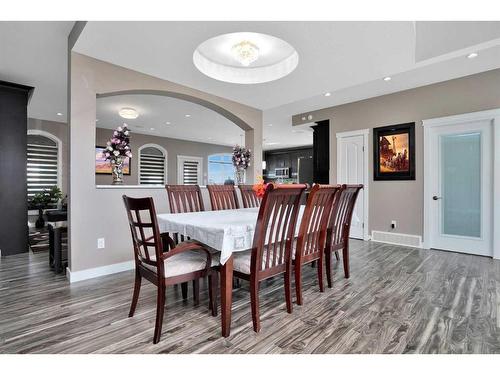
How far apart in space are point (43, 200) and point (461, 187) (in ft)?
27.4

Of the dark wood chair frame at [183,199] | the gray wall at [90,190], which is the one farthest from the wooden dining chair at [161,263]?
the gray wall at [90,190]

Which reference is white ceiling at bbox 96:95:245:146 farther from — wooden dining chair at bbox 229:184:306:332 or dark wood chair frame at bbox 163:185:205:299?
wooden dining chair at bbox 229:184:306:332

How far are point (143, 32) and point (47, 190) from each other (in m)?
6.07

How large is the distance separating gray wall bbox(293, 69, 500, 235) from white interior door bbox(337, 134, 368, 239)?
0.47ft

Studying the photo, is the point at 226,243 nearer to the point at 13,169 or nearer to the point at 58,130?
the point at 13,169

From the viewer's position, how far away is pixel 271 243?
6.34 ft

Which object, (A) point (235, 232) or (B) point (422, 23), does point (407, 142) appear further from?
(A) point (235, 232)

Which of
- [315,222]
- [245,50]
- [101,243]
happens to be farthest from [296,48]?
[101,243]

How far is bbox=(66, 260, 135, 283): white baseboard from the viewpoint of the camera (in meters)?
2.84

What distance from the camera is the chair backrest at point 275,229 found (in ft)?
5.84

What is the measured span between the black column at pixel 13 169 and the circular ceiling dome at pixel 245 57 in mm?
3061

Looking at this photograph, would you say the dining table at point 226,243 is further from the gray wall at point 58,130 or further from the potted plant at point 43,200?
the gray wall at point 58,130

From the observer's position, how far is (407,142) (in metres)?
4.62
